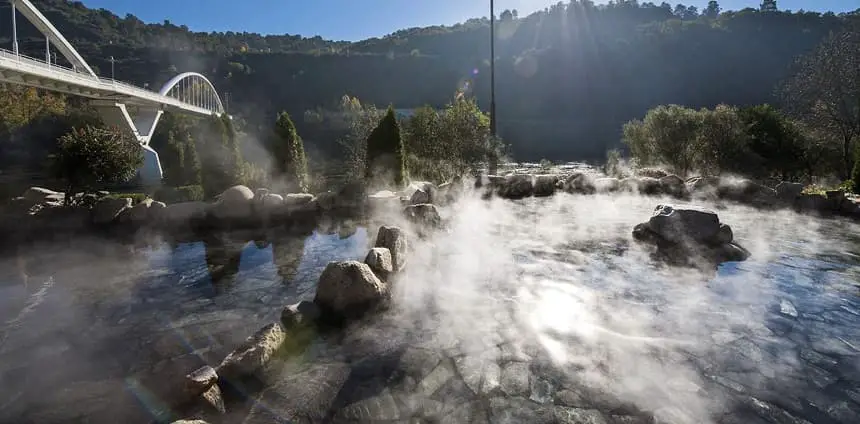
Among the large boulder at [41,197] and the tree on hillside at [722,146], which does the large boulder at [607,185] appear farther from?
the large boulder at [41,197]

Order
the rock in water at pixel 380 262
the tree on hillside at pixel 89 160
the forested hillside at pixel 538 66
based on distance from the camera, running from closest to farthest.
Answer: the rock in water at pixel 380 262
the tree on hillside at pixel 89 160
the forested hillside at pixel 538 66

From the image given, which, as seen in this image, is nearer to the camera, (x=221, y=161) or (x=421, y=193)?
(x=421, y=193)

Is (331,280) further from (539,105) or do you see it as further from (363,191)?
(539,105)

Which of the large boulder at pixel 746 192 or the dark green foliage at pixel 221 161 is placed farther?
the dark green foliage at pixel 221 161

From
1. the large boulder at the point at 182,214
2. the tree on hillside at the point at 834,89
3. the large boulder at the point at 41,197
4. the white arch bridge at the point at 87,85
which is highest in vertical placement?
the white arch bridge at the point at 87,85

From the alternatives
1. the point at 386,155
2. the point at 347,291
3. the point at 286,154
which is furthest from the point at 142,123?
the point at 347,291

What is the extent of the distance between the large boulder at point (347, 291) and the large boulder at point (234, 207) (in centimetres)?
625

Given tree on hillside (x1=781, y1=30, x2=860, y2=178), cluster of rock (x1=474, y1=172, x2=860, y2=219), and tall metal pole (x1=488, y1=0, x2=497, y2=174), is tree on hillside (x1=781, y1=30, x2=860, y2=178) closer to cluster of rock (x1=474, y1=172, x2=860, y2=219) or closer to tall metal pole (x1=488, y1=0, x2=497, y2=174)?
cluster of rock (x1=474, y1=172, x2=860, y2=219)

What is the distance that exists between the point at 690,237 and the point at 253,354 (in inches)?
302

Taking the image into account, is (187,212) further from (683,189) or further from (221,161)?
(221,161)

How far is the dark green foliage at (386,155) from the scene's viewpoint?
14.8m

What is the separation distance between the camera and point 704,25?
10825 cm

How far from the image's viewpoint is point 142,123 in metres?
50.6

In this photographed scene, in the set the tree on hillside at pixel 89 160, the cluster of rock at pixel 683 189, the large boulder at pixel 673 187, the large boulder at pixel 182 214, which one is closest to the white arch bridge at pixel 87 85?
the tree on hillside at pixel 89 160
